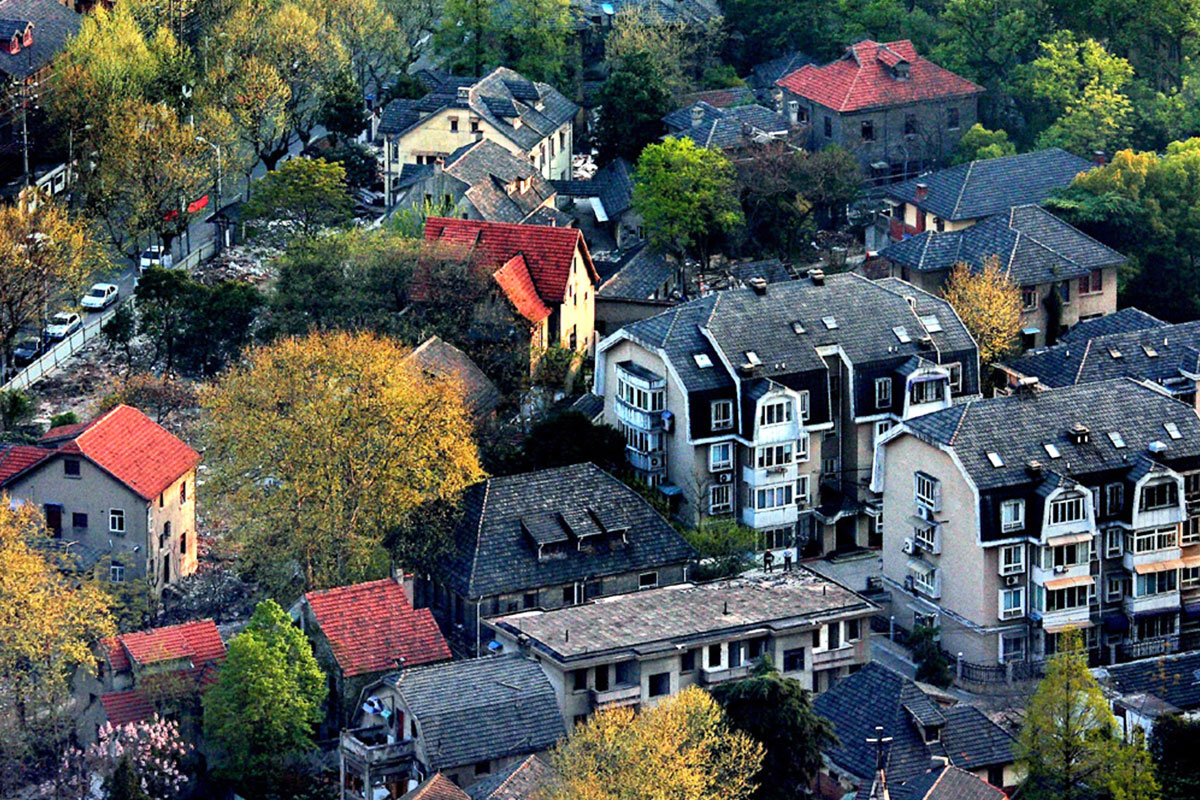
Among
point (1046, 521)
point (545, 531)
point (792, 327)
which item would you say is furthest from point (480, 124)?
point (1046, 521)

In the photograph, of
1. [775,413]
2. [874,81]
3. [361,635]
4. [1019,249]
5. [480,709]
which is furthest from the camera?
[874,81]

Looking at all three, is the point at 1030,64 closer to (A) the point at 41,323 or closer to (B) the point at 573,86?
(B) the point at 573,86

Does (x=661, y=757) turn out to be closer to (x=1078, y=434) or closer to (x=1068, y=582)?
(x=1068, y=582)

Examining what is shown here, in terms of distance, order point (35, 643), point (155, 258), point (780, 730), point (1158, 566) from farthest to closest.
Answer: point (155, 258) → point (1158, 566) → point (35, 643) → point (780, 730)

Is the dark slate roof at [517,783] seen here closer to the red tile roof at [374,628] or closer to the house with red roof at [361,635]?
the house with red roof at [361,635]

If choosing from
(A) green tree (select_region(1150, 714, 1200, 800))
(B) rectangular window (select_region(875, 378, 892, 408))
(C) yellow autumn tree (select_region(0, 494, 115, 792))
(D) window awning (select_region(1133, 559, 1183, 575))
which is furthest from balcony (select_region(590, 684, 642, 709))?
(B) rectangular window (select_region(875, 378, 892, 408))

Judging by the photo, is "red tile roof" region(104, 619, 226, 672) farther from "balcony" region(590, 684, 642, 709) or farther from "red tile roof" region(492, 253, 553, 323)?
"red tile roof" region(492, 253, 553, 323)

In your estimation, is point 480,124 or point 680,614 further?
point 480,124

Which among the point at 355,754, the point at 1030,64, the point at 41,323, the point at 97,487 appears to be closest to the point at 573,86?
the point at 1030,64
